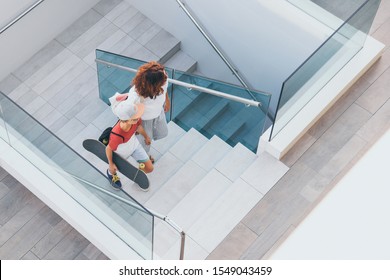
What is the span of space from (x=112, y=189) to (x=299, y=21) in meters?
2.64

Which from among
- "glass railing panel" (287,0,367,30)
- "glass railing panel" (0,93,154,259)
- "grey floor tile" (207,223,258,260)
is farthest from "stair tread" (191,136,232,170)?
"glass railing panel" (287,0,367,30)

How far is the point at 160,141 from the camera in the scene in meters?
7.62

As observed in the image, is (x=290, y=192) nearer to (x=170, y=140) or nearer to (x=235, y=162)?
(x=235, y=162)

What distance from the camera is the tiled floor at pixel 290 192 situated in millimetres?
6324

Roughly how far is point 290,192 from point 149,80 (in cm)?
145

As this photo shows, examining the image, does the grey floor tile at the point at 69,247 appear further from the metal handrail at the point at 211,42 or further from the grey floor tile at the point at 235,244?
the metal handrail at the point at 211,42

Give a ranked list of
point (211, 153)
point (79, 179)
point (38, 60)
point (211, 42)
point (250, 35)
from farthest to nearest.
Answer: point (38, 60), point (211, 42), point (250, 35), point (211, 153), point (79, 179)

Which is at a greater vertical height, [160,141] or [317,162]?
[317,162]

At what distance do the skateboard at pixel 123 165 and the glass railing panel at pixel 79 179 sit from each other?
433mm


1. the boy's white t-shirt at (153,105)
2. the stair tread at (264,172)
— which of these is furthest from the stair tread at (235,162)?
the boy's white t-shirt at (153,105)

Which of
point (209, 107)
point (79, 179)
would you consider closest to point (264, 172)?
point (209, 107)

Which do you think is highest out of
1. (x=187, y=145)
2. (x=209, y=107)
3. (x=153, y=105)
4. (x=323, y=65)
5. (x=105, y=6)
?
(x=323, y=65)

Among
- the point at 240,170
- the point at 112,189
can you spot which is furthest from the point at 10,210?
the point at 240,170

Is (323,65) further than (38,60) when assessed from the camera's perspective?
No
